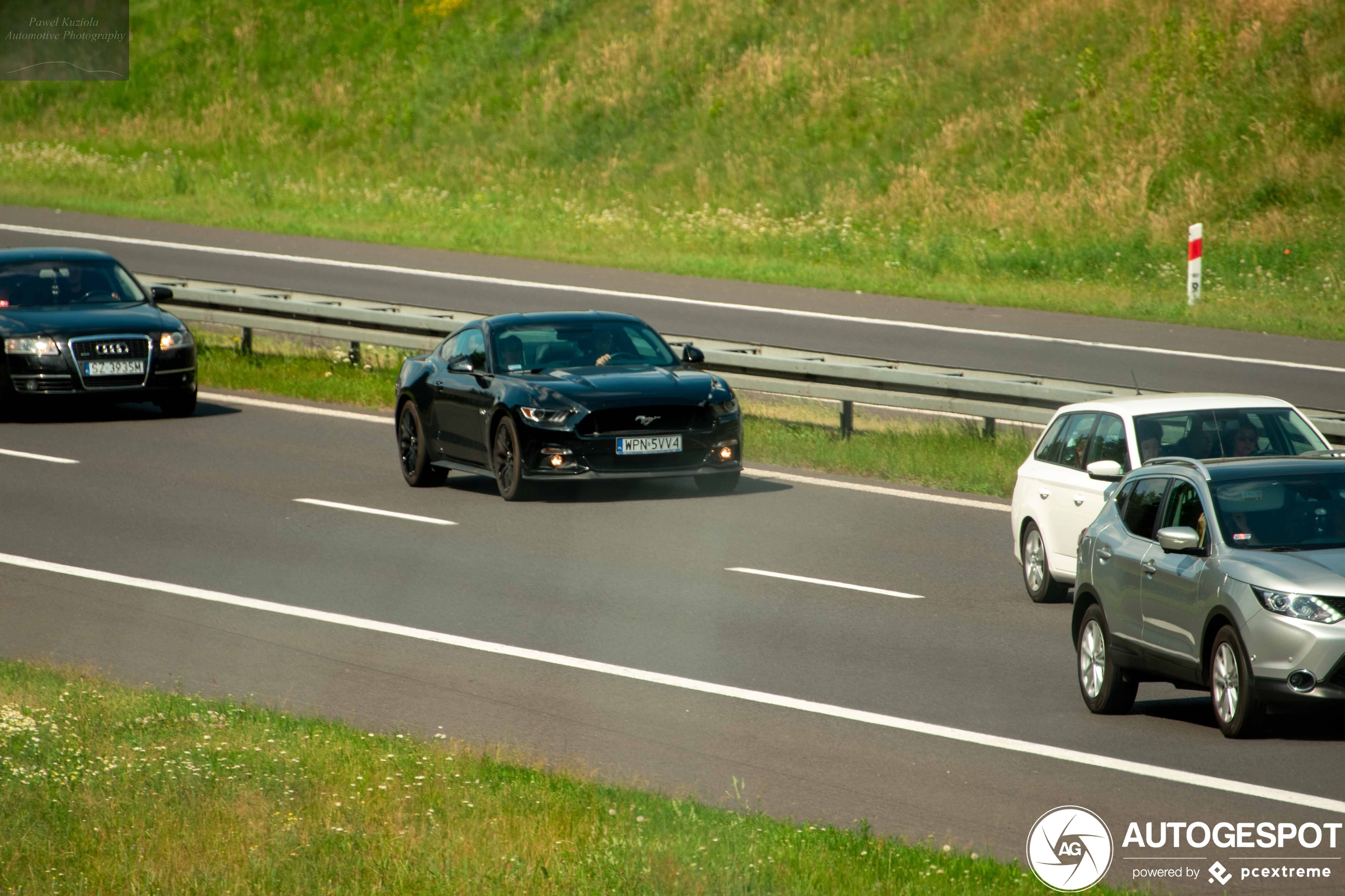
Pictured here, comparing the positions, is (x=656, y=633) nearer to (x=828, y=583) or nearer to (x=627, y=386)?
(x=828, y=583)

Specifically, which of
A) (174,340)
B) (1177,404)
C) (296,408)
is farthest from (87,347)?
(1177,404)

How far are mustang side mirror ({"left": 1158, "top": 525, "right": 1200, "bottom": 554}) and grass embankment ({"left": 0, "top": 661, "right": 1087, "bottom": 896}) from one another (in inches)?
106

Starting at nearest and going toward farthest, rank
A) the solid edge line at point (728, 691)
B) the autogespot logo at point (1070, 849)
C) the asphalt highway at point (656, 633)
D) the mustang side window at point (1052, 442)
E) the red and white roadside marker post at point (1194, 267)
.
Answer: the autogespot logo at point (1070, 849), the solid edge line at point (728, 691), the asphalt highway at point (656, 633), the mustang side window at point (1052, 442), the red and white roadside marker post at point (1194, 267)

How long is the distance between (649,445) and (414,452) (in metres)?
2.62

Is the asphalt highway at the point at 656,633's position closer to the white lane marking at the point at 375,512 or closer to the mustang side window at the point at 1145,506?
the white lane marking at the point at 375,512

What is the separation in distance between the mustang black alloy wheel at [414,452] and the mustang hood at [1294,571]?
9.75 meters

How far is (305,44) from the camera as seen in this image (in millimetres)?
54656

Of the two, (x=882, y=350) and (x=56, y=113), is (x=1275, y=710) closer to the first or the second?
(x=882, y=350)

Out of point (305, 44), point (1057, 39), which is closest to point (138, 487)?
point (1057, 39)

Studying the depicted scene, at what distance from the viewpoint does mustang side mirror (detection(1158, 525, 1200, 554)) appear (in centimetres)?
944

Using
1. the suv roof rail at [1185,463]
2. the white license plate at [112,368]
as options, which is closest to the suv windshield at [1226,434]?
the suv roof rail at [1185,463]

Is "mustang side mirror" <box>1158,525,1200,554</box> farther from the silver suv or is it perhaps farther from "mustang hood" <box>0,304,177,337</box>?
"mustang hood" <box>0,304,177,337</box>

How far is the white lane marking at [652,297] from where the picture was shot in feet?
80.6

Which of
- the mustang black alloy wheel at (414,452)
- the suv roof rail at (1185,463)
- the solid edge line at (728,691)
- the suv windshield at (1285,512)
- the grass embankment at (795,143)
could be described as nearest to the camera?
the solid edge line at (728,691)
